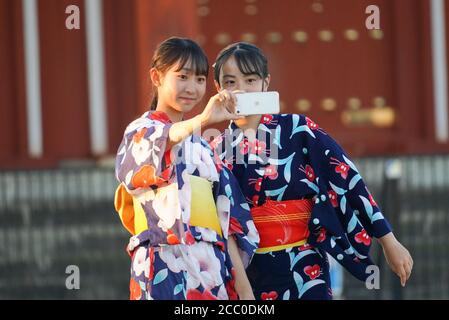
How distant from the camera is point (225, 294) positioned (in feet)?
15.1

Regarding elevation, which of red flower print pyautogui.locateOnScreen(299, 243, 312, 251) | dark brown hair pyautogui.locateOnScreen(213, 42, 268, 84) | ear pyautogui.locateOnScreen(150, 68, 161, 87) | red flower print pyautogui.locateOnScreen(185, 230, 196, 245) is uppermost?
dark brown hair pyautogui.locateOnScreen(213, 42, 268, 84)

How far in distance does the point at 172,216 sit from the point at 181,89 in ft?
1.57

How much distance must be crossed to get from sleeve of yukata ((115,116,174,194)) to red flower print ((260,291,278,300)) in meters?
0.70

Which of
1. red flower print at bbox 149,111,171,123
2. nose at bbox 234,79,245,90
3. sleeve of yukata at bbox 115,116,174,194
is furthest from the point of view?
nose at bbox 234,79,245,90

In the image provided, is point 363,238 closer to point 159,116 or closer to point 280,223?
point 280,223

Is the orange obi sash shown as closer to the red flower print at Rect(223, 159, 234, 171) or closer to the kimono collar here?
the red flower print at Rect(223, 159, 234, 171)

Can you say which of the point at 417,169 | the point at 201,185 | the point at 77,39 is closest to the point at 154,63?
the point at 201,185

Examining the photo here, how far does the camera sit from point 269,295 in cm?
491

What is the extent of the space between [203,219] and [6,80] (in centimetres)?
565

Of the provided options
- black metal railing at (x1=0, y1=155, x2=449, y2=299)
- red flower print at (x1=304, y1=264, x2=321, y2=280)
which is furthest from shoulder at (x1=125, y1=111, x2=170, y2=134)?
black metal railing at (x1=0, y1=155, x2=449, y2=299)

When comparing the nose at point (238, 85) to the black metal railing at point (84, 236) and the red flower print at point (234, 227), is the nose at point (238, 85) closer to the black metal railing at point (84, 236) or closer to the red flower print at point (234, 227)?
the red flower print at point (234, 227)

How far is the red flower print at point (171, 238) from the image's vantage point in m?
4.48

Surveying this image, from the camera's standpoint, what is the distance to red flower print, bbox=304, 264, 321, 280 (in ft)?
16.2
